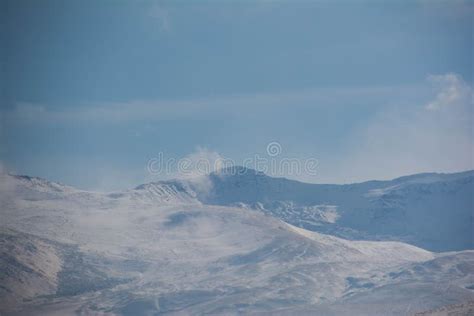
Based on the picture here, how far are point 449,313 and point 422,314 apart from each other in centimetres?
435

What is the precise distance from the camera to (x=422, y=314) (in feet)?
373

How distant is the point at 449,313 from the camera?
112 metres
